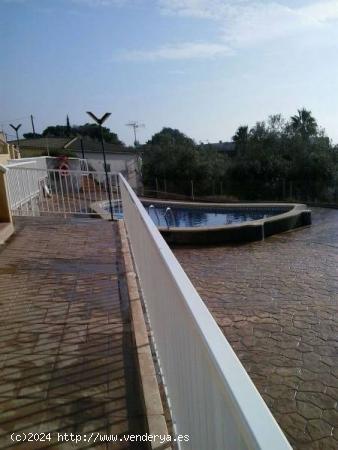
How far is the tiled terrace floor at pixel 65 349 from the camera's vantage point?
240 cm

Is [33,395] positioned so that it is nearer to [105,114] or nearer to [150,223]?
[150,223]

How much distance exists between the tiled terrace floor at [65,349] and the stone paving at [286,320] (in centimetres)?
154

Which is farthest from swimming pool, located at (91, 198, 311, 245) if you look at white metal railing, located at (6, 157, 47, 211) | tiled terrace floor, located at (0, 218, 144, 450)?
tiled terrace floor, located at (0, 218, 144, 450)

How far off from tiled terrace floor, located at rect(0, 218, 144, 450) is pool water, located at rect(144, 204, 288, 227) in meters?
10.0

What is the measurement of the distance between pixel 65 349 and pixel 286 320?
337 cm

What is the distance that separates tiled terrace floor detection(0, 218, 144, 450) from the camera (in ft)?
7.89

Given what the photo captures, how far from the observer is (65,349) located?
3238mm

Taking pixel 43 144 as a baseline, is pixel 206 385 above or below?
below

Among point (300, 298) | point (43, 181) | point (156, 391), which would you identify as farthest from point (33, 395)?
point (43, 181)

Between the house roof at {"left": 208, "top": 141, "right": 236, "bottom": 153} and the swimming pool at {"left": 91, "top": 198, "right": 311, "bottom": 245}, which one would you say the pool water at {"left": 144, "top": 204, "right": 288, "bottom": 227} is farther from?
the house roof at {"left": 208, "top": 141, "right": 236, "bottom": 153}

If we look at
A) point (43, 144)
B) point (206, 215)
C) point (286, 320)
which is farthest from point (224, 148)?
point (286, 320)

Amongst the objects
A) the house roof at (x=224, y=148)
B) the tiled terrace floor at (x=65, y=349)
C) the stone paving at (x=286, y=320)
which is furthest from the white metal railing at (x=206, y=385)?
the house roof at (x=224, y=148)

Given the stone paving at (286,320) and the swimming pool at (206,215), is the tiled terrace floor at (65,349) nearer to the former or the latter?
the stone paving at (286,320)

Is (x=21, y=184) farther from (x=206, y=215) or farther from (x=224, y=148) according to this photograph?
(x=224, y=148)
